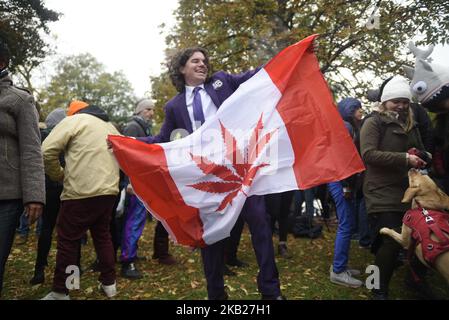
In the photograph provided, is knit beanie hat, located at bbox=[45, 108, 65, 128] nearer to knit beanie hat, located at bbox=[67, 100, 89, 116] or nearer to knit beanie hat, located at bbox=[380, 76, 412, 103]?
knit beanie hat, located at bbox=[67, 100, 89, 116]

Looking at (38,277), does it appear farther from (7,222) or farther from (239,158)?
(239,158)

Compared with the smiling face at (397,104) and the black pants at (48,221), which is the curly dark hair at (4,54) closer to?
the black pants at (48,221)

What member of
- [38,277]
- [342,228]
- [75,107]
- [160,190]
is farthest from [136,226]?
[342,228]

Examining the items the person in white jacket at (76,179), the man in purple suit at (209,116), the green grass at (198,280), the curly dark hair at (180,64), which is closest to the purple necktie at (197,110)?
the man in purple suit at (209,116)

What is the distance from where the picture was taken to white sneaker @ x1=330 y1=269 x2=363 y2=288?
3.85m

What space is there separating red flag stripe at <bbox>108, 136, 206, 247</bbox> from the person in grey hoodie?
65 centimetres

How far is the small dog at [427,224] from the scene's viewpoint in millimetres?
2846

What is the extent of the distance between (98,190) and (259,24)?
22.4 feet

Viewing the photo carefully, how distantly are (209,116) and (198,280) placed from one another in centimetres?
211

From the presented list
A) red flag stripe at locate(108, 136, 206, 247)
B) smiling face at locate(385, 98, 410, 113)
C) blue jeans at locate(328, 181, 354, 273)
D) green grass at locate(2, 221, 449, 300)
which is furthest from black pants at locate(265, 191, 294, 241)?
red flag stripe at locate(108, 136, 206, 247)

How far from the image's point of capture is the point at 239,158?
2.85 metres

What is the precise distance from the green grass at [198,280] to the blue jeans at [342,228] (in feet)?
0.86

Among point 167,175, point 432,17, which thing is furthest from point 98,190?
point 432,17
